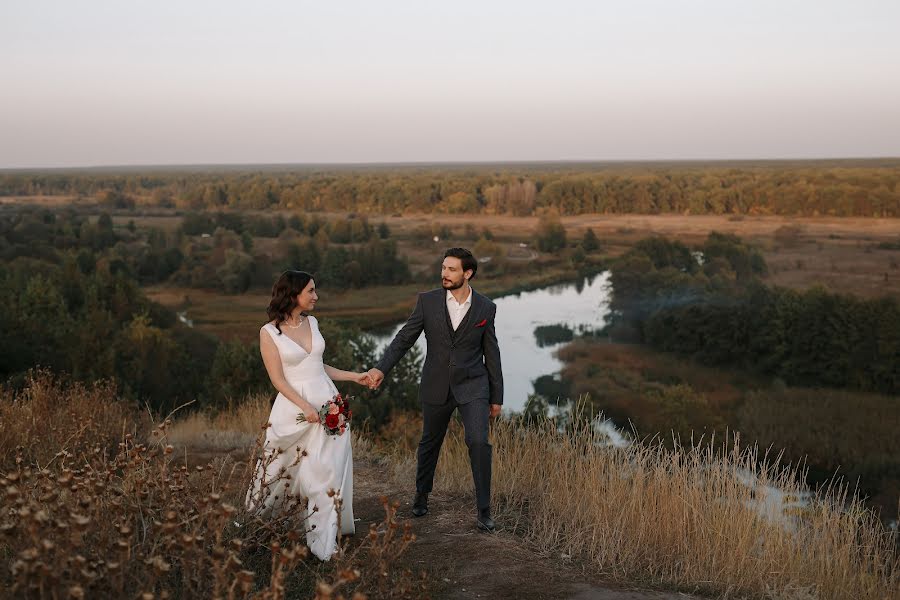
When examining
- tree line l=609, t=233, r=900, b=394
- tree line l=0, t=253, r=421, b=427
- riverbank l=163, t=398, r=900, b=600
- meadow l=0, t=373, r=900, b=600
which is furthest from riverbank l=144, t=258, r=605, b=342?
riverbank l=163, t=398, r=900, b=600

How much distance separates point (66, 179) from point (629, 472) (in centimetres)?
15853

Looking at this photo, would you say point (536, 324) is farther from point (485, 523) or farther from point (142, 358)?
point (485, 523)

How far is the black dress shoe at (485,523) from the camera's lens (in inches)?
208

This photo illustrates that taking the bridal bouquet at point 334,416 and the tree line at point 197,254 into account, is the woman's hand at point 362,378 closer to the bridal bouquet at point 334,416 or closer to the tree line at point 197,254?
the bridal bouquet at point 334,416

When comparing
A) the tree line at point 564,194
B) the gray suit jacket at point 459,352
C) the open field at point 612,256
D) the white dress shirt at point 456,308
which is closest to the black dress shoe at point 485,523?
the gray suit jacket at point 459,352

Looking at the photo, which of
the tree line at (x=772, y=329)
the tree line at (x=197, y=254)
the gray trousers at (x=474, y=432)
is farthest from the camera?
the tree line at (x=197, y=254)

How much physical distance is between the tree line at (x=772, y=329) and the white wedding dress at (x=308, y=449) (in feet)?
133

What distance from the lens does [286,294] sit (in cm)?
489

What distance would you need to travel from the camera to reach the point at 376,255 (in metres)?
70.8

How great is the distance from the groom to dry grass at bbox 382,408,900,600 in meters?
0.59

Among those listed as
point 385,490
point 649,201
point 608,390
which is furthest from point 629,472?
point 649,201

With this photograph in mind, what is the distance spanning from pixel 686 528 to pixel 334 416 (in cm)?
210

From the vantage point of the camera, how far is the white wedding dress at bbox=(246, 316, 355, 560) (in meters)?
4.79

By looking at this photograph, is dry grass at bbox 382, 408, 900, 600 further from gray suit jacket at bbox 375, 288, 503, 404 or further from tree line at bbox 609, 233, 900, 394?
tree line at bbox 609, 233, 900, 394
